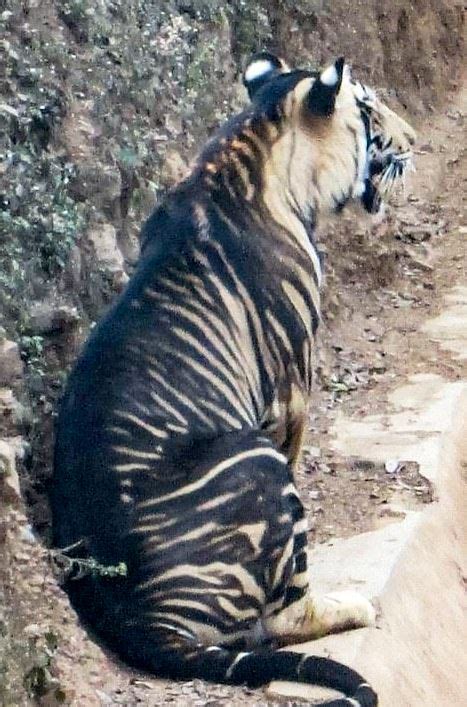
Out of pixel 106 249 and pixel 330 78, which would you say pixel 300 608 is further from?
pixel 330 78

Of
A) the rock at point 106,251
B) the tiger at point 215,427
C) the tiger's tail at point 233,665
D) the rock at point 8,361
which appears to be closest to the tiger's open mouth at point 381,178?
the tiger at point 215,427

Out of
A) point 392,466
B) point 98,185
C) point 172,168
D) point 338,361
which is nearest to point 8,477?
point 98,185

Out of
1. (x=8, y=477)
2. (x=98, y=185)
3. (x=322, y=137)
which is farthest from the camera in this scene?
(x=98, y=185)

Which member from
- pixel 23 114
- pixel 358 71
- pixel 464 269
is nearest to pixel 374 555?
pixel 23 114

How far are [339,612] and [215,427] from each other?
0.84 meters

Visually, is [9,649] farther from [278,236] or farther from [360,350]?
[360,350]

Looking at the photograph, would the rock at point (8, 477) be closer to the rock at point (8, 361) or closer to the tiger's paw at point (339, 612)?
the rock at point (8, 361)

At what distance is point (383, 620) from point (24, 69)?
296cm

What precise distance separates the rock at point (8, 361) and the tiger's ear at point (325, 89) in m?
1.65

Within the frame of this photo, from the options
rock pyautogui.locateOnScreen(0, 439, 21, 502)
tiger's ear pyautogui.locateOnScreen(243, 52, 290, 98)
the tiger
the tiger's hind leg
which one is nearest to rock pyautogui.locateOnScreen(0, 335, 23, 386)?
the tiger

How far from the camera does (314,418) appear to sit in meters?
7.28

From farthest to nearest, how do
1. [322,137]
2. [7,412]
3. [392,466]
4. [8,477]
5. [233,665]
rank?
[392,466] < [322,137] < [7,412] < [233,665] < [8,477]

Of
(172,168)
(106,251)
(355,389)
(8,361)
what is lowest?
(355,389)

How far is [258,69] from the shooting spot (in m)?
5.94
